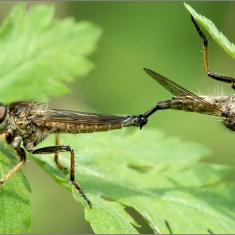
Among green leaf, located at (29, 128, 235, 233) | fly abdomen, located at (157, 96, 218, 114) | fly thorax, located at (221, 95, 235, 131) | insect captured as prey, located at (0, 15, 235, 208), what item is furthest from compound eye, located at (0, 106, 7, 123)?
fly thorax, located at (221, 95, 235, 131)

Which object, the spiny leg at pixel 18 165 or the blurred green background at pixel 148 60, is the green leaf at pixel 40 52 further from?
the blurred green background at pixel 148 60

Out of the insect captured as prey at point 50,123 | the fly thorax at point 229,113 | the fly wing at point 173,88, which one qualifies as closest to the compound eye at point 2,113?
the insect captured as prey at point 50,123

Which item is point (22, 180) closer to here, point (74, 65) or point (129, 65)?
point (74, 65)

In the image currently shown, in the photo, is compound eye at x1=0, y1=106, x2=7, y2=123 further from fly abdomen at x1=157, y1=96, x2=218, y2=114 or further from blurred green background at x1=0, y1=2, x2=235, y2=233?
blurred green background at x1=0, y1=2, x2=235, y2=233

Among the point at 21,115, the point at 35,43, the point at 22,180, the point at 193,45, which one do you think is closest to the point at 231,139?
the point at 193,45

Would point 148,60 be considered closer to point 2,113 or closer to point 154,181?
point 154,181

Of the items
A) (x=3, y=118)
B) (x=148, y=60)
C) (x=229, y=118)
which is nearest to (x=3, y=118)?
(x=3, y=118)
